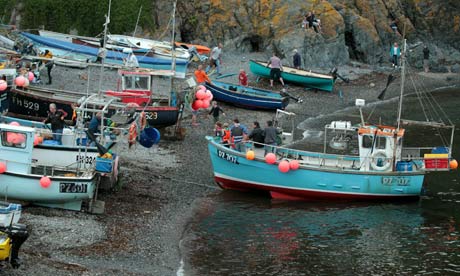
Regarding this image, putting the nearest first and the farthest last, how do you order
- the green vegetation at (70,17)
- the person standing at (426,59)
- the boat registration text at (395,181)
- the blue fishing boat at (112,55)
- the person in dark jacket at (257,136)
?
the boat registration text at (395,181)
the person in dark jacket at (257,136)
the blue fishing boat at (112,55)
the green vegetation at (70,17)
the person standing at (426,59)

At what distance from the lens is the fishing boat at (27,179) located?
80.4 feet

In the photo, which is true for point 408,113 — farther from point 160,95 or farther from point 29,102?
point 29,102

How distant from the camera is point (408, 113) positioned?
44.7 meters

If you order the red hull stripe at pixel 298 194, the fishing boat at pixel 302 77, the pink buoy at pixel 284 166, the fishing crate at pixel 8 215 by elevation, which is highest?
the fishing boat at pixel 302 77

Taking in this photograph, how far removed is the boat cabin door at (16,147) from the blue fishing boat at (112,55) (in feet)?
69.0

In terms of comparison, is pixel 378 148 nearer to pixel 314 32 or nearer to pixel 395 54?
pixel 314 32

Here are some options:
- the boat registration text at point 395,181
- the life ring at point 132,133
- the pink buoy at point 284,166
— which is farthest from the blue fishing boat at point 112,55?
the boat registration text at point 395,181

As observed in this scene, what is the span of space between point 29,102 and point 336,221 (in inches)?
573

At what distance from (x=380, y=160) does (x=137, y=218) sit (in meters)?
8.55

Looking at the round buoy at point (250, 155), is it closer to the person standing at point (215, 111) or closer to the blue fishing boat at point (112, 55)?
the person standing at point (215, 111)

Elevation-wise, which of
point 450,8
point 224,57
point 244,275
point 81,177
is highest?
point 450,8

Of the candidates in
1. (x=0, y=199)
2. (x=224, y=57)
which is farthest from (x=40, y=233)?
(x=224, y=57)

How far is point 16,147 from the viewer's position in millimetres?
24719

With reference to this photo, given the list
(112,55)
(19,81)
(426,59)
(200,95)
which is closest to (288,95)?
(200,95)
